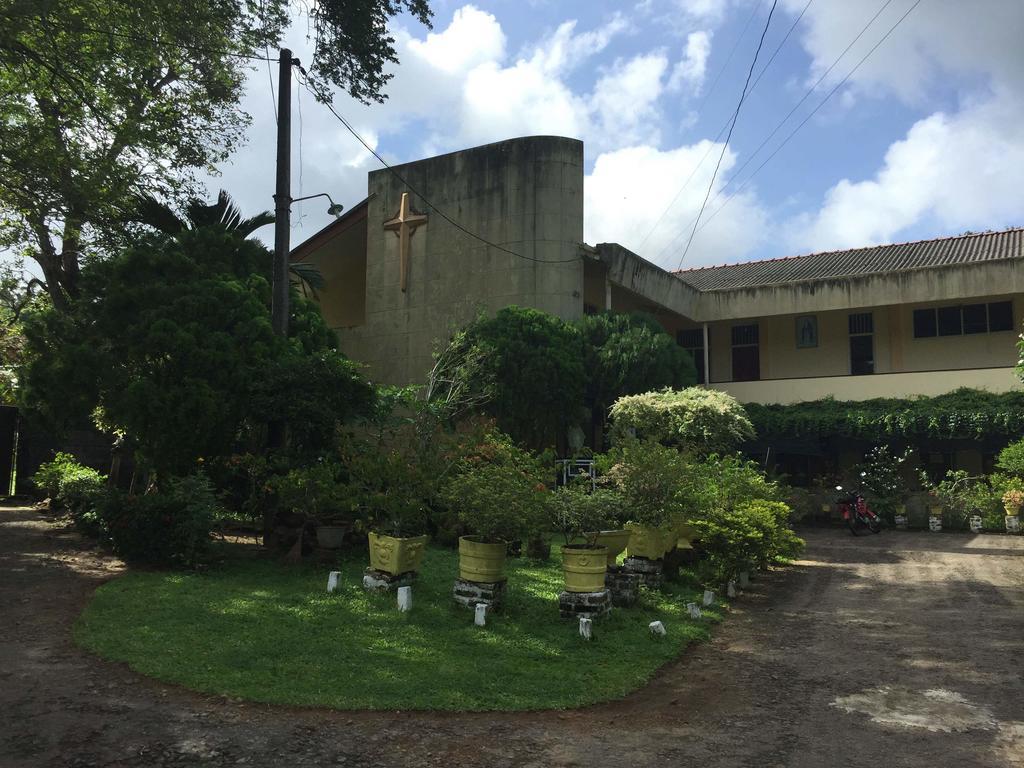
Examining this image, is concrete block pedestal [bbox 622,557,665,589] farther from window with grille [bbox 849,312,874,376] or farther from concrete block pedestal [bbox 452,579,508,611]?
window with grille [bbox 849,312,874,376]

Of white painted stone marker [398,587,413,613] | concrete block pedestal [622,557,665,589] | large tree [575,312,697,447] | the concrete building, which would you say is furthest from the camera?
the concrete building

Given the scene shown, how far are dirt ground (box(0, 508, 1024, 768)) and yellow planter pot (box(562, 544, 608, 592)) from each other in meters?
1.16

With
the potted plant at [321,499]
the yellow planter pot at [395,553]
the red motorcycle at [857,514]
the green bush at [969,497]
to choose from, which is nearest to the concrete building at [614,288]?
the green bush at [969,497]

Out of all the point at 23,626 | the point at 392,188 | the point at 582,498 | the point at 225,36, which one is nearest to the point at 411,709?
the point at 582,498

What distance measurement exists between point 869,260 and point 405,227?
13414 millimetres

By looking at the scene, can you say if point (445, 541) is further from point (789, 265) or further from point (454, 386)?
point (789, 265)

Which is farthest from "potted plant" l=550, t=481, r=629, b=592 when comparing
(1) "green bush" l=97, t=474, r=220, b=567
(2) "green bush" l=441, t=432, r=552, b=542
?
(1) "green bush" l=97, t=474, r=220, b=567

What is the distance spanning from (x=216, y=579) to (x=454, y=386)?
7.93 metres

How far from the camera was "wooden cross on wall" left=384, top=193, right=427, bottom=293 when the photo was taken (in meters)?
19.9

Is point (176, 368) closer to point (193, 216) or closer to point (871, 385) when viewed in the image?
point (193, 216)

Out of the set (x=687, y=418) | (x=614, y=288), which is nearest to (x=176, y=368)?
(x=687, y=418)

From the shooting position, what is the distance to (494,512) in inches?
301

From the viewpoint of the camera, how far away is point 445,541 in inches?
491

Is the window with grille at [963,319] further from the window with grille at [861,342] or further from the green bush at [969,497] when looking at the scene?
the green bush at [969,497]
